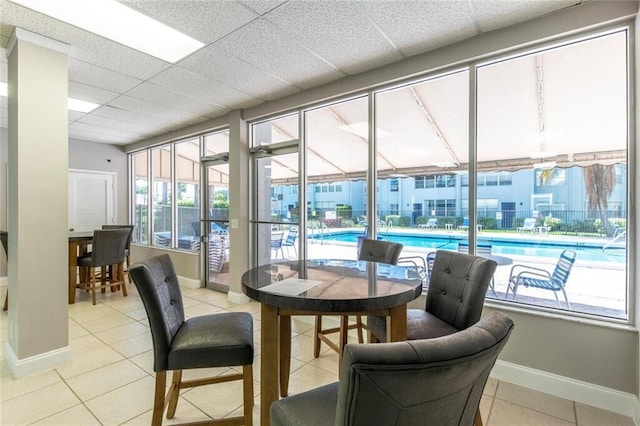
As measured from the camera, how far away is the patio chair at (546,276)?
8.00 ft

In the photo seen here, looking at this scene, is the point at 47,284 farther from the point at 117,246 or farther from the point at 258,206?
the point at 258,206

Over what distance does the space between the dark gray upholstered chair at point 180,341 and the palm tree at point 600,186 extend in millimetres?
2570

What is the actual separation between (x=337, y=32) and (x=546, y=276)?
256cm

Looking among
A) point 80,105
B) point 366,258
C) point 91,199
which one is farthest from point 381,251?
point 91,199

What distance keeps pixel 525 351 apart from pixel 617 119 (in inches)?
70.9

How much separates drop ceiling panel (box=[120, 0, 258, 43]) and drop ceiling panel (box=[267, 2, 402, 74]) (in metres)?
0.23

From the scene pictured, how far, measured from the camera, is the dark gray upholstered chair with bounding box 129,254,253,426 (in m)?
1.60

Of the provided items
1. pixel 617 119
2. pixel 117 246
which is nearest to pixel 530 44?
pixel 617 119

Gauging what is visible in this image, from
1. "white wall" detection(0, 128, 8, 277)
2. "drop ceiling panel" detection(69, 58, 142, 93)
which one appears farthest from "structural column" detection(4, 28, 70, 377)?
"white wall" detection(0, 128, 8, 277)

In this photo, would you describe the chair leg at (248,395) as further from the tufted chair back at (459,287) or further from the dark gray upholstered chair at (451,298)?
the tufted chair back at (459,287)

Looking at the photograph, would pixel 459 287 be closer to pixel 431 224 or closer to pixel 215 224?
pixel 431 224

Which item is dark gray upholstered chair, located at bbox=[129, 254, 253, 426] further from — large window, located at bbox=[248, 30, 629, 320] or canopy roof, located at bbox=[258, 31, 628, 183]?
canopy roof, located at bbox=[258, 31, 628, 183]

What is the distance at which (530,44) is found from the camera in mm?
2402

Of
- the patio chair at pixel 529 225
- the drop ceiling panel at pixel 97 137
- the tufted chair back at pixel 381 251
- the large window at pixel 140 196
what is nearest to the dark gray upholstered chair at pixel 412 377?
the tufted chair back at pixel 381 251
